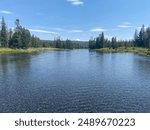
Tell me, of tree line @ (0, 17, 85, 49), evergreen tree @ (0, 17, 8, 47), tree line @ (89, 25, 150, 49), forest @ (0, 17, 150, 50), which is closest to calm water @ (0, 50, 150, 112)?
forest @ (0, 17, 150, 50)

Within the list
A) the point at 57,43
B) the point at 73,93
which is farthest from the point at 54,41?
the point at 73,93

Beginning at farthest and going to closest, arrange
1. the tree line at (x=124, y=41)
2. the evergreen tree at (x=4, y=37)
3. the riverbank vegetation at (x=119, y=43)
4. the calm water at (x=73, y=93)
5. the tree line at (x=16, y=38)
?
the riverbank vegetation at (x=119, y=43), the tree line at (x=124, y=41), the evergreen tree at (x=4, y=37), the tree line at (x=16, y=38), the calm water at (x=73, y=93)

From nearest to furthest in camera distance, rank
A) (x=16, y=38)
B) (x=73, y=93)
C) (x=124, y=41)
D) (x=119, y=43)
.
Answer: (x=73, y=93), (x=16, y=38), (x=119, y=43), (x=124, y=41)

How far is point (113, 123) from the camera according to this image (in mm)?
15805

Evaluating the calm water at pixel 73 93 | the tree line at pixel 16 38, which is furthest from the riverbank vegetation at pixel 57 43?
the calm water at pixel 73 93

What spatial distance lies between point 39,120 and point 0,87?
15256 millimetres

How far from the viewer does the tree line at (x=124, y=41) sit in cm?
12934

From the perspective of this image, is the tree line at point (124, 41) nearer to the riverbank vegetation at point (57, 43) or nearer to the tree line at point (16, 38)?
the riverbank vegetation at point (57, 43)

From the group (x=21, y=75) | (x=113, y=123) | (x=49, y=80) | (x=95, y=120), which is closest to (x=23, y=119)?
(x=95, y=120)

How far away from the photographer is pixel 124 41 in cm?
16512

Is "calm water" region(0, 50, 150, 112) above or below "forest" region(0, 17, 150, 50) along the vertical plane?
below

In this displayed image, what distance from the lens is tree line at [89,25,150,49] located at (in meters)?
129

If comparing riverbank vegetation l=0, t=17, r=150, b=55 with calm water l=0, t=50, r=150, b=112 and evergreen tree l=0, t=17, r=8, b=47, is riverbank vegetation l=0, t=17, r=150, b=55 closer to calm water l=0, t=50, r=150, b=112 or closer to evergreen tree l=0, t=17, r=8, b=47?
evergreen tree l=0, t=17, r=8, b=47

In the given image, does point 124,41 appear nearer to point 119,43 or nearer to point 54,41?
point 119,43
